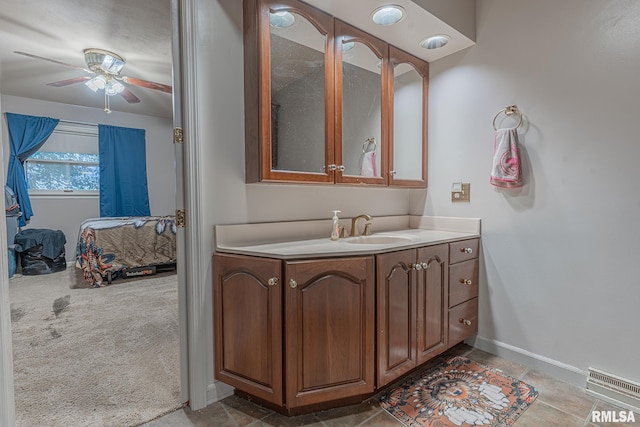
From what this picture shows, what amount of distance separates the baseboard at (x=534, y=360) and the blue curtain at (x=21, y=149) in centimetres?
593

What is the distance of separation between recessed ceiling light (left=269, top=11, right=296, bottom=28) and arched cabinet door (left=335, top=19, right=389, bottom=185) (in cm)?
31

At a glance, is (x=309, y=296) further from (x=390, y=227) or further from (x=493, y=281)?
(x=493, y=281)

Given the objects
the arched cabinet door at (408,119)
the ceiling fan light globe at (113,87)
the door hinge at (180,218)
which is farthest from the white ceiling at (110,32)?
the door hinge at (180,218)

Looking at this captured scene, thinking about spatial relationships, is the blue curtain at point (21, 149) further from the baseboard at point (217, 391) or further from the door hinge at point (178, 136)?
the baseboard at point (217, 391)

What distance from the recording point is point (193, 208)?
151cm

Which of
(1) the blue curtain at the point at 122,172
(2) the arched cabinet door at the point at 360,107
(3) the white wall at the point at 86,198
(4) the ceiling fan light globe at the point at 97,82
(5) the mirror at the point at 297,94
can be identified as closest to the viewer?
(5) the mirror at the point at 297,94

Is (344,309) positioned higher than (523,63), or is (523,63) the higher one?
(523,63)

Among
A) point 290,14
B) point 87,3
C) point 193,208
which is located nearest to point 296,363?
point 193,208

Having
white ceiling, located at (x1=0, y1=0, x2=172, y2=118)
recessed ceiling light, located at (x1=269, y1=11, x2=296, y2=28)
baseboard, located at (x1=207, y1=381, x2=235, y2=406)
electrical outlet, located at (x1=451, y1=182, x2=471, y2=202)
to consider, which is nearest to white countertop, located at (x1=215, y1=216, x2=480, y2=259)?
electrical outlet, located at (x1=451, y1=182, x2=471, y2=202)

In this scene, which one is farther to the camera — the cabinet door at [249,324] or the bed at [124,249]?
the bed at [124,249]

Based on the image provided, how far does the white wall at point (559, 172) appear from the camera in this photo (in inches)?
61.5

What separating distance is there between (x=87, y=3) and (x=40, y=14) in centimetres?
51

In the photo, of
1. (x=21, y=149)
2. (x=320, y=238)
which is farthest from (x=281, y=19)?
(x=21, y=149)

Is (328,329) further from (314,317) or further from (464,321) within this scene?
(464,321)
